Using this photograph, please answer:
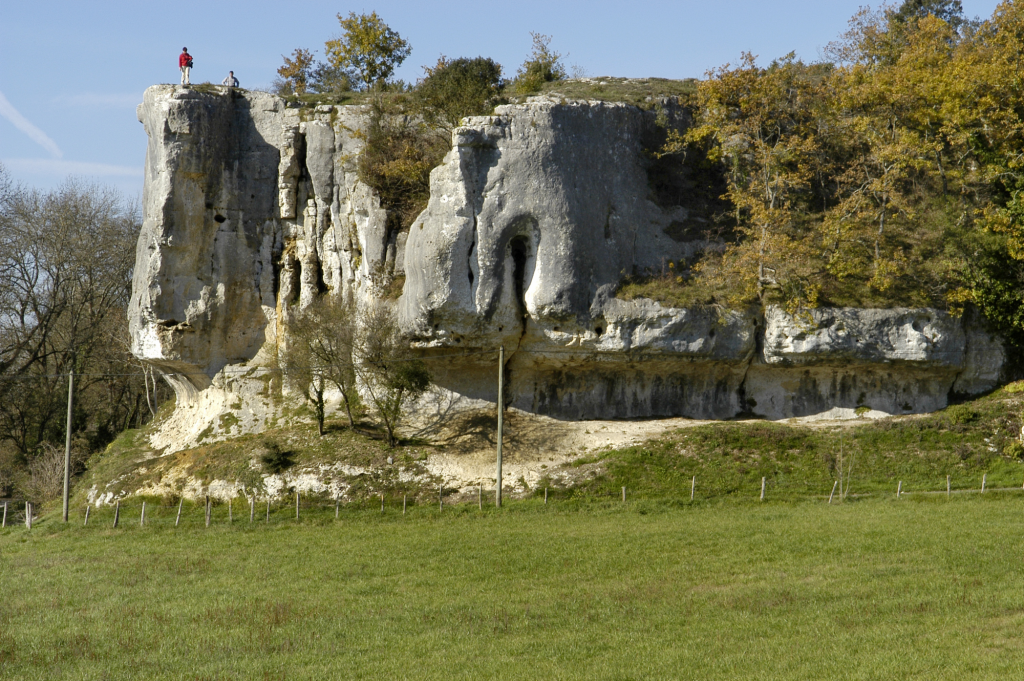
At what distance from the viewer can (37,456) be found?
47906 millimetres

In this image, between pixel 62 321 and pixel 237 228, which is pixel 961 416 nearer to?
pixel 237 228

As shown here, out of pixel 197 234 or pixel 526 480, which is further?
pixel 197 234

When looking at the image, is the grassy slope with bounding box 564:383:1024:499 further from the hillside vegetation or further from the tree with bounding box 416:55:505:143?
the tree with bounding box 416:55:505:143

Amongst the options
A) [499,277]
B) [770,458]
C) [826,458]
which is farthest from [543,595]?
[499,277]

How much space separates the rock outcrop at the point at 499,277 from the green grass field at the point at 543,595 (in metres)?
7.48

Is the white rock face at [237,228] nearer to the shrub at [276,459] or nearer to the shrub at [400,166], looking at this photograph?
the shrub at [400,166]

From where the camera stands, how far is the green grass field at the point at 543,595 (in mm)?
15633

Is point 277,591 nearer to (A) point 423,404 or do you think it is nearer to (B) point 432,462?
(B) point 432,462

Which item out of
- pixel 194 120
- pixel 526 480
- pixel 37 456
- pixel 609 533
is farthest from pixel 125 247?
pixel 609 533

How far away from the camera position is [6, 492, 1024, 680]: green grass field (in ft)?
51.3

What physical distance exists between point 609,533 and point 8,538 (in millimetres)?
18583

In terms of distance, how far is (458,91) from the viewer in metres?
39.1

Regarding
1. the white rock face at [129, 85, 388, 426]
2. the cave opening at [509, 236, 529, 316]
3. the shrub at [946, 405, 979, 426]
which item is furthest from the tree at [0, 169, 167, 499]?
the shrub at [946, 405, 979, 426]

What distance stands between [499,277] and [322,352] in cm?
700
